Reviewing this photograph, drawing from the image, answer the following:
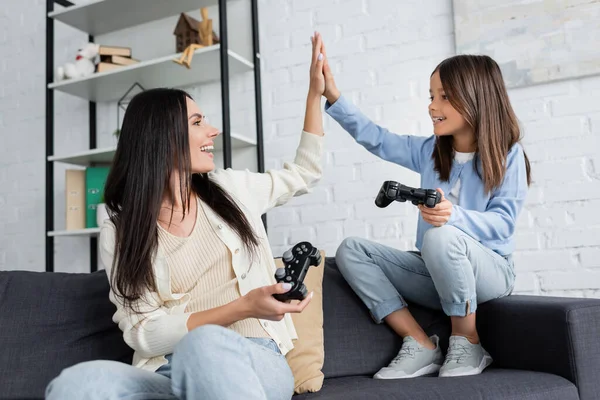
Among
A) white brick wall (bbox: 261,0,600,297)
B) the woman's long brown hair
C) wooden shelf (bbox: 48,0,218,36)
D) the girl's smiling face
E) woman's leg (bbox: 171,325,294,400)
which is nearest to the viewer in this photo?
woman's leg (bbox: 171,325,294,400)

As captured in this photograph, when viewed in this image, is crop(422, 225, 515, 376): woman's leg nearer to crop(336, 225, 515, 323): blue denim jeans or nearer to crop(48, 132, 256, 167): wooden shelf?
crop(336, 225, 515, 323): blue denim jeans

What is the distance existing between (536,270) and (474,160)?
70cm

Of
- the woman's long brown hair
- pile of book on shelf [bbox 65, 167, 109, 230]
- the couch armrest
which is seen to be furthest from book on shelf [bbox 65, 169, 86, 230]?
the couch armrest

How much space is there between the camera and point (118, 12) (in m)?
2.77

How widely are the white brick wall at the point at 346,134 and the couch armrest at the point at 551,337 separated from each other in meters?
0.68

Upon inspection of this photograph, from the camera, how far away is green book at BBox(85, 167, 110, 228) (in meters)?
2.71

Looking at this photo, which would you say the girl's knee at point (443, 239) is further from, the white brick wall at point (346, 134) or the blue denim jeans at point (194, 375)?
the white brick wall at point (346, 134)

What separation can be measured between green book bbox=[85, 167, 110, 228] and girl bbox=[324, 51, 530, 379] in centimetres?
134

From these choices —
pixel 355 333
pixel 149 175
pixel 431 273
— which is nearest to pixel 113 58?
pixel 149 175

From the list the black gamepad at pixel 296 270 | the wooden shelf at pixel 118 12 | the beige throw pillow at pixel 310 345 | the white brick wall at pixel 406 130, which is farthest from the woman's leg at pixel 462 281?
the wooden shelf at pixel 118 12

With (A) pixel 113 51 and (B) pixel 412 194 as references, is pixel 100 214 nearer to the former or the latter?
(A) pixel 113 51

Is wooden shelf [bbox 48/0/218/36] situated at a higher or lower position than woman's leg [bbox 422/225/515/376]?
higher

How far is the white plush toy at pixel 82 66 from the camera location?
2.72 metres

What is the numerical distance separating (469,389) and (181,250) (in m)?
0.68
